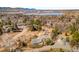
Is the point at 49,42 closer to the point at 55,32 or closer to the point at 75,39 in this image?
the point at 55,32

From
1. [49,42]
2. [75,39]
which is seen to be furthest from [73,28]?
[49,42]

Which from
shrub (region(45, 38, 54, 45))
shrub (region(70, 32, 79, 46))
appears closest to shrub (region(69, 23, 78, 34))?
shrub (region(70, 32, 79, 46))

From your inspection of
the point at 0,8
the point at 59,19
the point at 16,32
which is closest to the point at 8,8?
the point at 0,8

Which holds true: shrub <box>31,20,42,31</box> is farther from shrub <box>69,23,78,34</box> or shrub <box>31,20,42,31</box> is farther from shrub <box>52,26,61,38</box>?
shrub <box>69,23,78,34</box>

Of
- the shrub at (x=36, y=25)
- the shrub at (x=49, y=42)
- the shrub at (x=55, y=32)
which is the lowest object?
the shrub at (x=49, y=42)

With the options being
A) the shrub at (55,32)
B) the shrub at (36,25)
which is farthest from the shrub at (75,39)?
the shrub at (36,25)

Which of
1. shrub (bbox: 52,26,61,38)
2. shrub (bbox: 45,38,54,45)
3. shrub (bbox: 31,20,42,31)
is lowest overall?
shrub (bbox: 45,38,54,45)

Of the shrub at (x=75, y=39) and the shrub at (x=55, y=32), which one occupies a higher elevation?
the shrub at (x=55, y=32)

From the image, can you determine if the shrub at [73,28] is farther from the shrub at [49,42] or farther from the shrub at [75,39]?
the shrub at [49,42]

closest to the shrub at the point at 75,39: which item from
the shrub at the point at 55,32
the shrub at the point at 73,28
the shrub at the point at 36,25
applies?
the shrub at the point at 73,28

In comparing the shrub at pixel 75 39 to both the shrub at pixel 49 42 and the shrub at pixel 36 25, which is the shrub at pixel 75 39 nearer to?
the shrub at pixel 49 42
